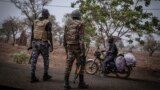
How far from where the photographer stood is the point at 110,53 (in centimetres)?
692

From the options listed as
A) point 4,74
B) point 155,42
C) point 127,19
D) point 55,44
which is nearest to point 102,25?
point 127,19

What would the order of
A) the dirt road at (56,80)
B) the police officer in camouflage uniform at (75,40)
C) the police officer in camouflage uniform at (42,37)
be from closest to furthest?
the police officer in camouflage uniform at (75,40) → the dirt road at (56,80) → the police officer in camouflage uniform at (42,37)

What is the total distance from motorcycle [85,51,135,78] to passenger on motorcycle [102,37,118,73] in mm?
75

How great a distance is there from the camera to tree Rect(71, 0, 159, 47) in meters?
6.39

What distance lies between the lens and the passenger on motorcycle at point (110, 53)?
6820mm

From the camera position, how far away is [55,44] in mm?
6402

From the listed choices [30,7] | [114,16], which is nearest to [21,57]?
[30,7]

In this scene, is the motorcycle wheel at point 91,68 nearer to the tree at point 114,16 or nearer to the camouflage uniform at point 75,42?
the tree at point 114,16

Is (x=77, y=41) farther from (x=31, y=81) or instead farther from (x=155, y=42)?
(x=155, y=42)

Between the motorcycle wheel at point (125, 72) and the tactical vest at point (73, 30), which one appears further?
the motorcycle wheel at point (125, 72)

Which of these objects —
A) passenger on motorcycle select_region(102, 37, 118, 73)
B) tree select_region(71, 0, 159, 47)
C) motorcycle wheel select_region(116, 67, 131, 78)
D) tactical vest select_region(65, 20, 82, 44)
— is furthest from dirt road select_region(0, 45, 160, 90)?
tree select_region(71, 0, 159, 47)

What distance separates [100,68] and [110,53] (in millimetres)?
528

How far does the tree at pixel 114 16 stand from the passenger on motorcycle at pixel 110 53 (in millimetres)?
182

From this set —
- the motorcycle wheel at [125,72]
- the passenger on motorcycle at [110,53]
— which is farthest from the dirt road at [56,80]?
the passenger on motorcycle at [110,53]
